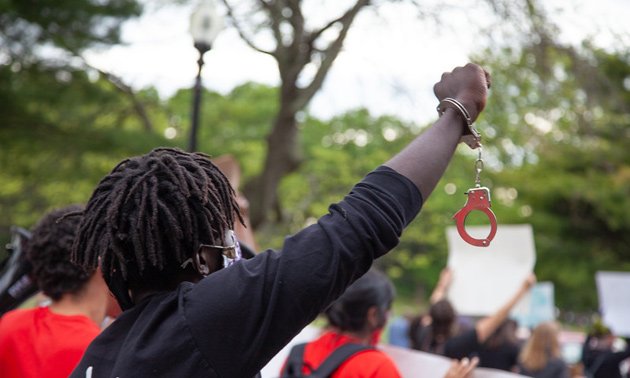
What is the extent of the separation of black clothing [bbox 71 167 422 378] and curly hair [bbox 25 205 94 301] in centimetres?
149

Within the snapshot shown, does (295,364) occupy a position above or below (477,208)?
below

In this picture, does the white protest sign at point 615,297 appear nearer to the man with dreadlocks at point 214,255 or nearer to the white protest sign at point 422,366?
the white protest sign at point 422,366

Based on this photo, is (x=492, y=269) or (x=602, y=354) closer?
(x=492, y=269)

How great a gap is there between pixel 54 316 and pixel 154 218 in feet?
4.72

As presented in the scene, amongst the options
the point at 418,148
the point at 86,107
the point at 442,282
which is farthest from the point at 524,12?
the point at 86,107

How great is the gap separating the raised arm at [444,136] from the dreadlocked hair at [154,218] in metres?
0.42

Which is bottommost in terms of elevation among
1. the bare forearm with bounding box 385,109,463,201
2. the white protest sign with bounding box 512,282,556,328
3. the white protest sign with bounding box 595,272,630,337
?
the white protest sign with bounding box 512,282,556,328

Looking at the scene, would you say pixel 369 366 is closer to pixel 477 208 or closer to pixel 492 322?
pixel 477 208

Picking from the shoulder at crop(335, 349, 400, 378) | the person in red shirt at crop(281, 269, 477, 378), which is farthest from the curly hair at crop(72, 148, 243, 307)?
the person in red shirt at crop(281, 269, 477, 378)

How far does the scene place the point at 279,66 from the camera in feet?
26.6

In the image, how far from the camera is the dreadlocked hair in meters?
Answer: 1.79

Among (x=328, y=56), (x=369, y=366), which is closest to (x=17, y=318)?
(x=369, y=366)

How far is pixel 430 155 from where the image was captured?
1.72 metres

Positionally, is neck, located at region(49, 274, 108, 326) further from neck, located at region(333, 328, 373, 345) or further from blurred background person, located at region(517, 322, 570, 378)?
blurred background person, located at region(517, 322, 570, 378)
